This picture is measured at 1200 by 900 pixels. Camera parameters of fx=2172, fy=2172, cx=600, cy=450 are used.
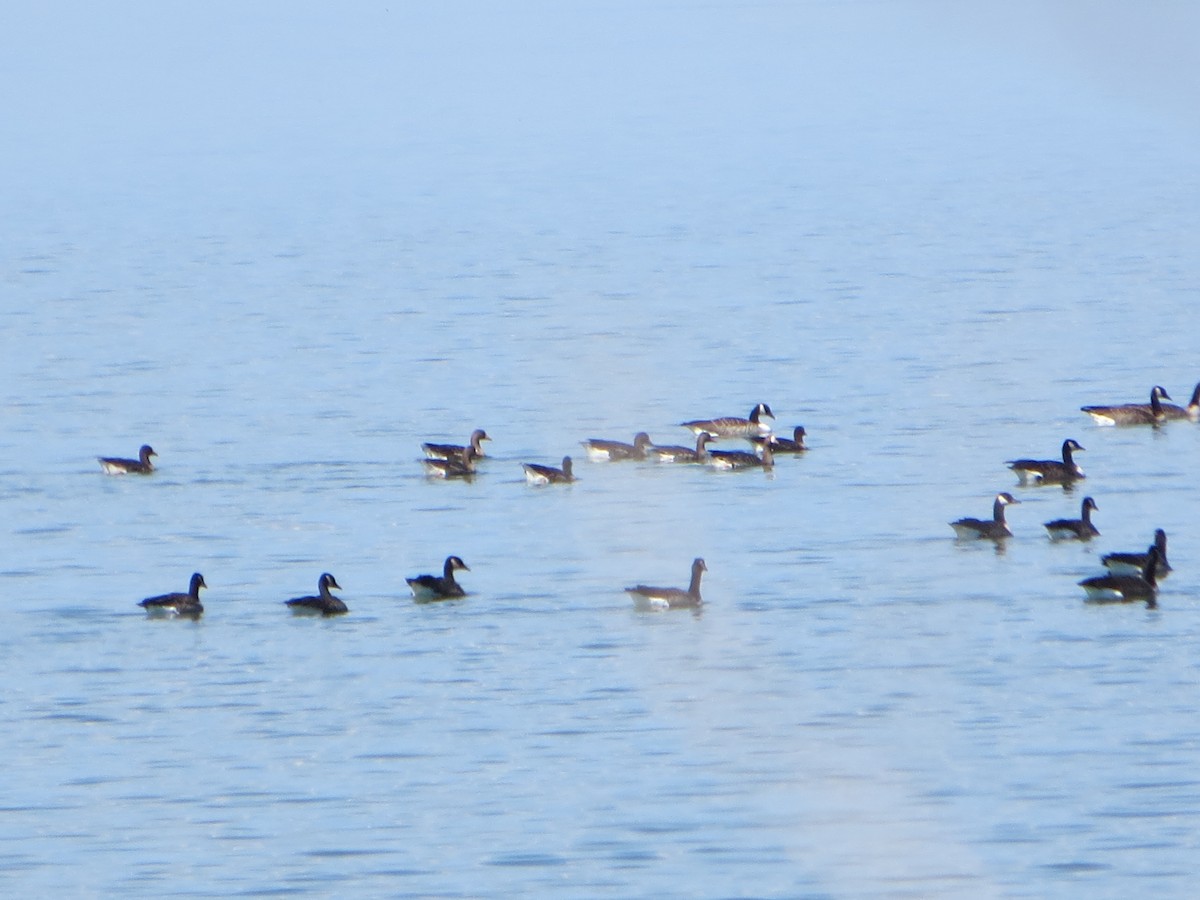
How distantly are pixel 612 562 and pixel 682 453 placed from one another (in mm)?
5454

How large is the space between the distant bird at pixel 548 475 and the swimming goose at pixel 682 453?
5.25ft

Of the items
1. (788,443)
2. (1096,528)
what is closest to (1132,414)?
(788,443)

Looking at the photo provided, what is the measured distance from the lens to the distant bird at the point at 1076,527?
2025cm

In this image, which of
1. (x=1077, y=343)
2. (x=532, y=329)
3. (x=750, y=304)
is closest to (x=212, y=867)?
(x=1077, y=343)

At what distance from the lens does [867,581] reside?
1848cm

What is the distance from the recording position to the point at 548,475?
2367 cm

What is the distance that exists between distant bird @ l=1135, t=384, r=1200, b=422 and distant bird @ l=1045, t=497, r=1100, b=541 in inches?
239

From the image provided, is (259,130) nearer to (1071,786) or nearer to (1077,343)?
(1077,343)

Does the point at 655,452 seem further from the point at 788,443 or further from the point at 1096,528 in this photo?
the point at 1096,528

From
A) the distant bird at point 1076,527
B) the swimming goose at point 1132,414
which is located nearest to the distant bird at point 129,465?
the distant bird at point 1076,527

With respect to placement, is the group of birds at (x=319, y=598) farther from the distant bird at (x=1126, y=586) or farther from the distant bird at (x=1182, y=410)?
the distant bird at (x=1182, y=410)

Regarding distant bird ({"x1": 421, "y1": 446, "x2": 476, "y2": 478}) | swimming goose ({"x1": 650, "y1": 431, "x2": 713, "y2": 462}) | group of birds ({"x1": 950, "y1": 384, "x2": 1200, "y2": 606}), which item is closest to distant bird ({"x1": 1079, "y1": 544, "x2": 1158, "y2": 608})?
group of birds ({"x1": 950, "y1": 384, "x2": 1200, "y2": 606})

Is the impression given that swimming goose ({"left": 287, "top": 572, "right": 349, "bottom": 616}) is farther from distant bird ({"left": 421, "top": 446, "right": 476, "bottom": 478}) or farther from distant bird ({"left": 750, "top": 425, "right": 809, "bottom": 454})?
distant bird ({"left": 750, "top": 425, "right": 809, "bottom": 454})

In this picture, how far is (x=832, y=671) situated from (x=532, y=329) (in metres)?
22.8
